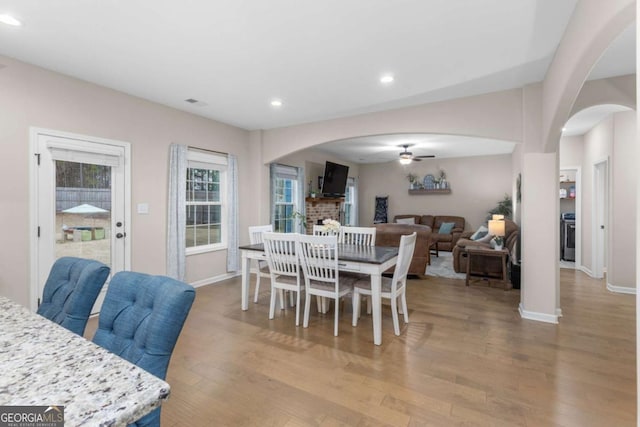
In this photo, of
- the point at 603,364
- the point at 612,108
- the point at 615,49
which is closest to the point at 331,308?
the point at 603,364

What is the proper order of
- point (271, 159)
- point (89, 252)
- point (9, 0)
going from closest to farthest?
point (9, 0), point (89, 252), point (271, 159)

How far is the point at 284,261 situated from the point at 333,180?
461 centimetres

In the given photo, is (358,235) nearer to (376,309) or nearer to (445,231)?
(376,309)

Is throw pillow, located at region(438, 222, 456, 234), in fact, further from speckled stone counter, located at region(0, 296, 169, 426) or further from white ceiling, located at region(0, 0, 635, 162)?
speckled stone counter, located at region(0, 296, 169, 426)

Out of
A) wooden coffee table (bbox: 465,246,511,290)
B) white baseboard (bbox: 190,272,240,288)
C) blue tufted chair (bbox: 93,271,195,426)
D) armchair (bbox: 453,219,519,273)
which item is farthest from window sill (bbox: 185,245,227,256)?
armchair (bbox: 453,219,519,273)

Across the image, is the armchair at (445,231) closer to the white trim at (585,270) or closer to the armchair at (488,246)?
the armchair at (488,246)

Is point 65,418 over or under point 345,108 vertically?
under

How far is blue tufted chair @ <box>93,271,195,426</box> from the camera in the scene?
41.8 inches

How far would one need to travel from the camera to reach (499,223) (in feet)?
15.7

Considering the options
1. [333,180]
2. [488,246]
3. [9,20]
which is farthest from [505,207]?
[9,20]

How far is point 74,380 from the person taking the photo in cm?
73

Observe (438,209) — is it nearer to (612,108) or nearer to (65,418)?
(612,108)

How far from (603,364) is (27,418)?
3510 millimetres

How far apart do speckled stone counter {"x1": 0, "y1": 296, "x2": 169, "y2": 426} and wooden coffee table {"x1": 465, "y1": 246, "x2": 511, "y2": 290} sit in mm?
4994
